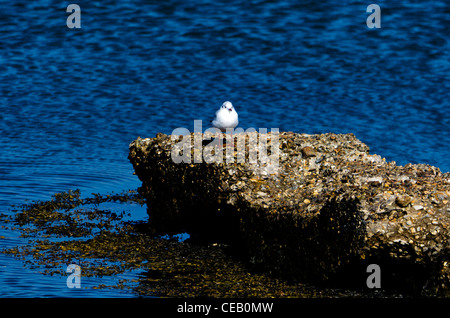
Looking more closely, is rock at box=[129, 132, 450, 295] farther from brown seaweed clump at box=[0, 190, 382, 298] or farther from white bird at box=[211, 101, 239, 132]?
white bird at box=[211, 101, 239, 132]

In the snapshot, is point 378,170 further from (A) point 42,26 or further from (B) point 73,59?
(A) point 42,26

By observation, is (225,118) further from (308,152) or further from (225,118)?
(308,152)

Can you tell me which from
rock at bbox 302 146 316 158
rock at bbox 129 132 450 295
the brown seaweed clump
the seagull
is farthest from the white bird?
the brown seaweed clump

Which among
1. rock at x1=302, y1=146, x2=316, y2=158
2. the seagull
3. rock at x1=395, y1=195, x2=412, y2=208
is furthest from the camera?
the seagull

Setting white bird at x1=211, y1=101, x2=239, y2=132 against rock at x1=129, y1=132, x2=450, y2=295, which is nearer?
rock at x1=129, y1=132, x2=450, y2=295

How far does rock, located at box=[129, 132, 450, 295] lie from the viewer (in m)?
8.62

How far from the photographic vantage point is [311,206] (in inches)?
369

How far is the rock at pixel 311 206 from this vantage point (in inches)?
340

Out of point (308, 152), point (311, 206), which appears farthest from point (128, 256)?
point (308, 152)

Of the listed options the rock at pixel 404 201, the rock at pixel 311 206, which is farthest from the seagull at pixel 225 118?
the rock at pixel 404 201

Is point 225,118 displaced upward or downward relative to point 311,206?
upward

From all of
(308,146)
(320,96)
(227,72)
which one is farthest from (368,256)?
(227,72)

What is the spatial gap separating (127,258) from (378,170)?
3.59 meters

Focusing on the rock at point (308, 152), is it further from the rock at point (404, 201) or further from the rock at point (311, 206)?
the rock at point (404, 201)
